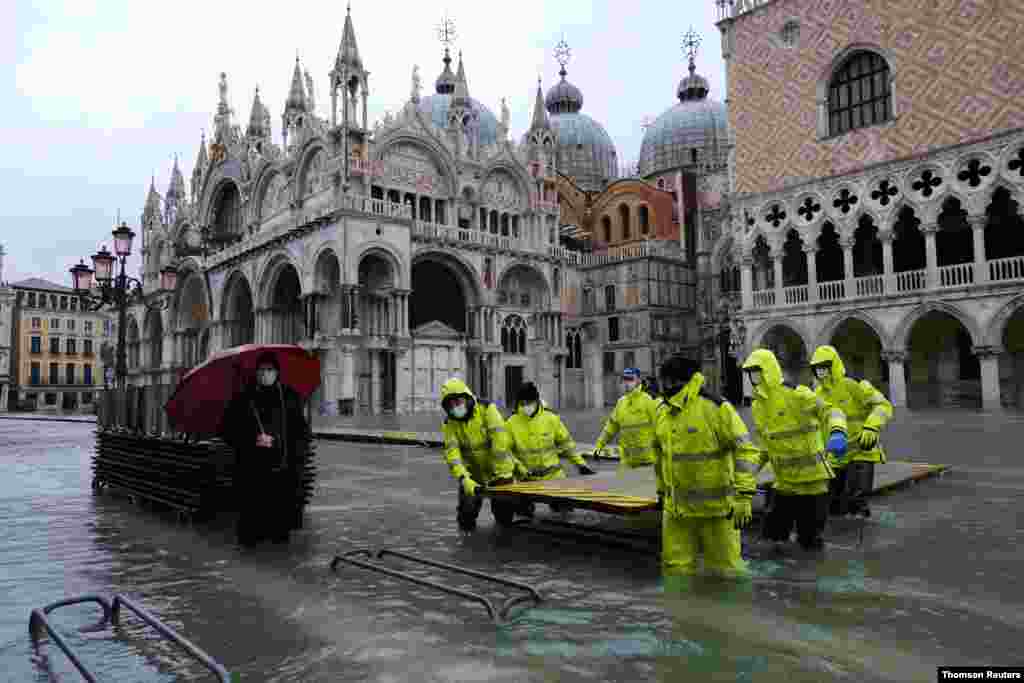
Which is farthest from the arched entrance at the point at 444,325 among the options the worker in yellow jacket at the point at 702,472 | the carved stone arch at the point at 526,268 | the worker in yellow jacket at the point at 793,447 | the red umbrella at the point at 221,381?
the worker in yellow jacket at the point at 702,472

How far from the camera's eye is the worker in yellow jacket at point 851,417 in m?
7.16

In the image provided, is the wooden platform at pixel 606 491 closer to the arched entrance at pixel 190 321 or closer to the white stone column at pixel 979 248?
the white stone column at pixel 979 248

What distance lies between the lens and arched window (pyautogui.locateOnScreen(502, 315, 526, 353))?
3869cm

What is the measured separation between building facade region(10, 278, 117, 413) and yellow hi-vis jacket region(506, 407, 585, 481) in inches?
3066

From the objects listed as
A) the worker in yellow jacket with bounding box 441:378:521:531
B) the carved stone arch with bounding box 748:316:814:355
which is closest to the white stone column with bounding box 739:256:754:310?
the carved stone arch with bounding box 748:316:814:355

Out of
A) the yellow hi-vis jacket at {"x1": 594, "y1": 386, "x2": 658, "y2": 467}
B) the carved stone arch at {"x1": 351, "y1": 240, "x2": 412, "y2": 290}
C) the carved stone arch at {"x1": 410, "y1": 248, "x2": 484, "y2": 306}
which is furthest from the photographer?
the carved stone arch at {"x1": 410, "y1": 248, "x2": 484, "y2": 306}

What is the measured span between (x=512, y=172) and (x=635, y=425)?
33510mm

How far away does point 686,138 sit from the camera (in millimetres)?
52938

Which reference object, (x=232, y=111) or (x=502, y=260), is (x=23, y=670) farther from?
(x=232, y=111)

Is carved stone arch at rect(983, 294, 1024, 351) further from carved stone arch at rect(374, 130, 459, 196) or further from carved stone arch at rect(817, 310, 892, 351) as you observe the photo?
carved stone arch at rect(374, 130, 459, 196)

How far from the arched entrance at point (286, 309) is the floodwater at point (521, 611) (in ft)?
100

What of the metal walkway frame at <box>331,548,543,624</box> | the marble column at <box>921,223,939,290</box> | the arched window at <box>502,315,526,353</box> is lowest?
the metal walkway frame at <box>331,548,543,624</box>

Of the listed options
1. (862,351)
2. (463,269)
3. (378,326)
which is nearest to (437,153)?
(463,269)

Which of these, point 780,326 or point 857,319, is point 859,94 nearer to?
point 857,319
